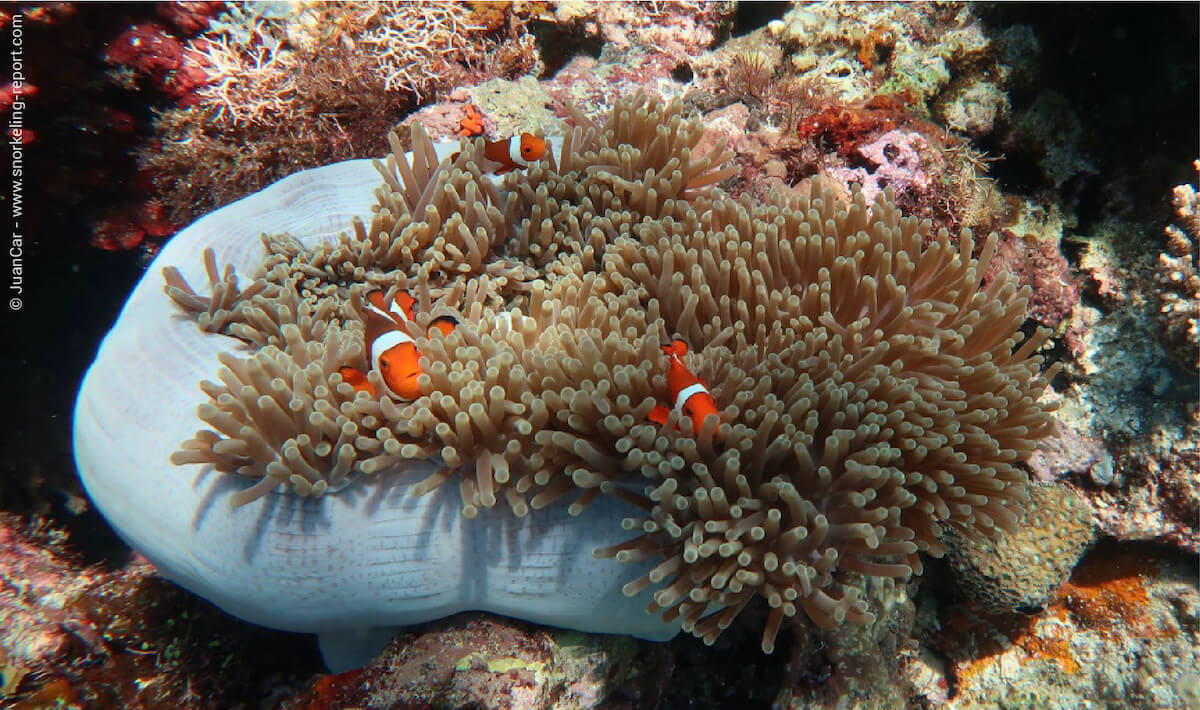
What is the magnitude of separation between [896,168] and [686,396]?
1583 mm

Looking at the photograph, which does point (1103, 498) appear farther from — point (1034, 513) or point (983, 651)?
point (983, 651)

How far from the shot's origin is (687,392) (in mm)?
1624

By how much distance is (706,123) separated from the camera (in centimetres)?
279

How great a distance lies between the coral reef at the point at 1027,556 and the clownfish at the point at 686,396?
4.65 ft

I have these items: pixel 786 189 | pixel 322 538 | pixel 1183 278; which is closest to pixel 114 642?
pixel 322 538

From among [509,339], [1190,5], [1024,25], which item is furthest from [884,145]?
[509,339]

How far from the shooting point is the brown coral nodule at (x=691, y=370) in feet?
5.12

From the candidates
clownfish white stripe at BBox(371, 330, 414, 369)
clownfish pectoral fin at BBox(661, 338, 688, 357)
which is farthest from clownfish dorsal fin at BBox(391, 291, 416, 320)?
clownfish pectoral fin at BBox(661, 338, 688, 357)

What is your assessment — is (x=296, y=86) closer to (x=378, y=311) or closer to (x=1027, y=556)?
(x=378, y=311)

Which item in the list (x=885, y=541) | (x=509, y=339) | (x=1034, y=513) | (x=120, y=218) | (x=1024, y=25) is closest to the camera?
(x=885, y=541)

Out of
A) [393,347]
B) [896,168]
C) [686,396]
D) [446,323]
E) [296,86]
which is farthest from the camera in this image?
[296,86]

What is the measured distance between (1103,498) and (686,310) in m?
2.22

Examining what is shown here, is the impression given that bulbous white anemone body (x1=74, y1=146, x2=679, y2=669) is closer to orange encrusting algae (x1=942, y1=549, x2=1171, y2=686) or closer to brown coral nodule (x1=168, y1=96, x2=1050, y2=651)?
brown coral nodule (x1=168, y1=96, x2=1050, y2=651)

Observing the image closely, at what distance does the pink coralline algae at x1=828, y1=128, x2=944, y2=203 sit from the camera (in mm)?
2494
